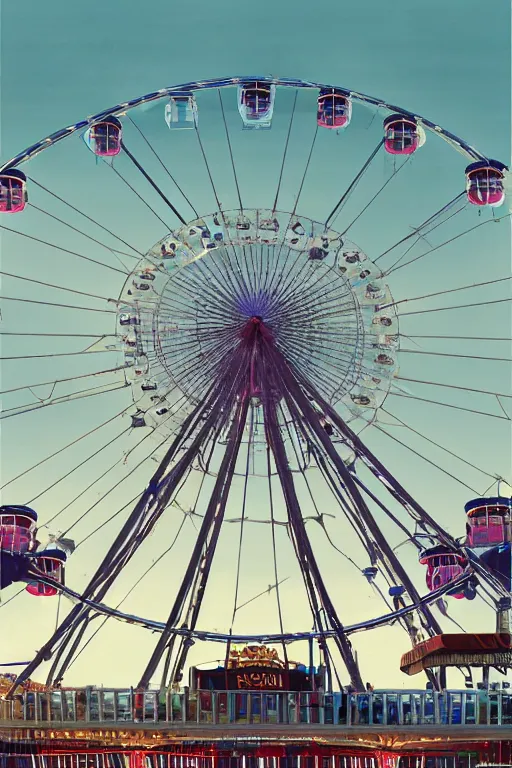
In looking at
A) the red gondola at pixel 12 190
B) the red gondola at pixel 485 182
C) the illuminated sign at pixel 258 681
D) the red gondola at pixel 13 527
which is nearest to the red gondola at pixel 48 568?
the red gondola at pixel 13 527

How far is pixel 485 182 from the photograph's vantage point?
43.2m

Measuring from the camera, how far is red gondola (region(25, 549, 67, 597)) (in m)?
42.1

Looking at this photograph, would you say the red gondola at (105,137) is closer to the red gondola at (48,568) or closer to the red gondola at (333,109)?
the red gondola at (333,109)

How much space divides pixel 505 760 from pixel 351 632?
5.28 m

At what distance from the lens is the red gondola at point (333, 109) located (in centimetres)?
4425

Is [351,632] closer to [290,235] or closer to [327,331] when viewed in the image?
[327,331]

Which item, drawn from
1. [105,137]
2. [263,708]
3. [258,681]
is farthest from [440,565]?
[105,137]

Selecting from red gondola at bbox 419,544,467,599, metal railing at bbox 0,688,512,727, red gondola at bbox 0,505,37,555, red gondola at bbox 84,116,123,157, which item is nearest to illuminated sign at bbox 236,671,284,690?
metal railing at bbox 0,688,512,727

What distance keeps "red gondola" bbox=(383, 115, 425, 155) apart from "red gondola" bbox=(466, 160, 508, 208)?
1.88 metres

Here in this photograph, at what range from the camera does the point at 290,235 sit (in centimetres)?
4112

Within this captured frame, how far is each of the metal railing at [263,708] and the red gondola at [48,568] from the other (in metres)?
3.05

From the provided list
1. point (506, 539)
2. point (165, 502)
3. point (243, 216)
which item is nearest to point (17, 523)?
point (165, 502)

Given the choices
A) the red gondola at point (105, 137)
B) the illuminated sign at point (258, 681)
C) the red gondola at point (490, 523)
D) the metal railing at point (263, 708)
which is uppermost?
the red gondola at point (105, 137)

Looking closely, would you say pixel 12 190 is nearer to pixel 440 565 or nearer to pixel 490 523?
pixel 440 565
